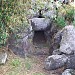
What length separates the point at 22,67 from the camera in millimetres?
6352

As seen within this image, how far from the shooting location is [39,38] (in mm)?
8203

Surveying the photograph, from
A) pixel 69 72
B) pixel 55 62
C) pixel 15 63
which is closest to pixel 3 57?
pixel 15 63

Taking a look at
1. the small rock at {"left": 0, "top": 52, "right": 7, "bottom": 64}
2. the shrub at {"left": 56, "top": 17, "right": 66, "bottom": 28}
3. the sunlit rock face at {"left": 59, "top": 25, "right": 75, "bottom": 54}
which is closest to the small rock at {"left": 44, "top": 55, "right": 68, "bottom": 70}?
the sunlit rock face at {"left": 59, "top": 25, "right": 75, "bottom": 54}

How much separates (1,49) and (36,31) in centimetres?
176

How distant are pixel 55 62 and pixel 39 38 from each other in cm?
205

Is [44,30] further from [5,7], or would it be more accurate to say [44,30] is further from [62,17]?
[5,7]

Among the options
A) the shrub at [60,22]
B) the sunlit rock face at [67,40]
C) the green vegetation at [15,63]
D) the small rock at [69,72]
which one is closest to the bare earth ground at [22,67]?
the green vegetation at [15,63]

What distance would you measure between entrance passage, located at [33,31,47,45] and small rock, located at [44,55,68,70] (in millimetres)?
1762

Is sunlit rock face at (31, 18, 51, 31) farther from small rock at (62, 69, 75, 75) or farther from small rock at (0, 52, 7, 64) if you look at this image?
small rock at (62, 69, 75, 75)

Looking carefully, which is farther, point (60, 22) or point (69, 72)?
point (60, 22)

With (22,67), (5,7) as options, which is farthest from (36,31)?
(5,7)

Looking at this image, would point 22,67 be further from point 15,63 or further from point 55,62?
point 55,62

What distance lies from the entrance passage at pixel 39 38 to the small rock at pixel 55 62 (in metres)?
1.76

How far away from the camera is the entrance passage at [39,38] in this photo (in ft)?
26.5
